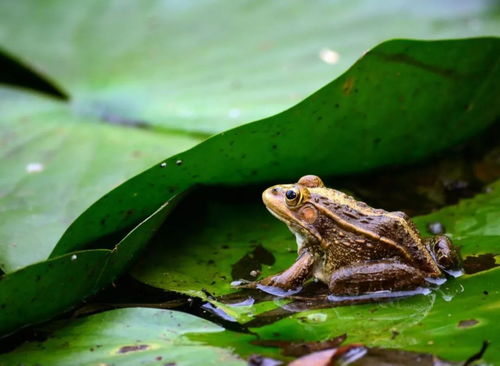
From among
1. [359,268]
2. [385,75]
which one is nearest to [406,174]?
[385,75]

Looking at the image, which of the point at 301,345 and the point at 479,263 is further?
the point at 479,263

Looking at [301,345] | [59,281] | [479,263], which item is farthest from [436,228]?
[59,281]

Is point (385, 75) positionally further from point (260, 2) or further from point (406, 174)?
point (260, 2)

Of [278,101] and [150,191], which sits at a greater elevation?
[278,101]

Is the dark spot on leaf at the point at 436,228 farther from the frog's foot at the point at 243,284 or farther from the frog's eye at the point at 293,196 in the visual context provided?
the frog's foot at the point at 243,284

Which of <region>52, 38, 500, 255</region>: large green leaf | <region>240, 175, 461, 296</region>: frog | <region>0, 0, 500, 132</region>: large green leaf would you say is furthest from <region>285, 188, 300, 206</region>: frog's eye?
<region>0, 0, 500, 132</region>: large green leaf

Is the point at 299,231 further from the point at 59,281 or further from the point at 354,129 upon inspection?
the point at 59,281
